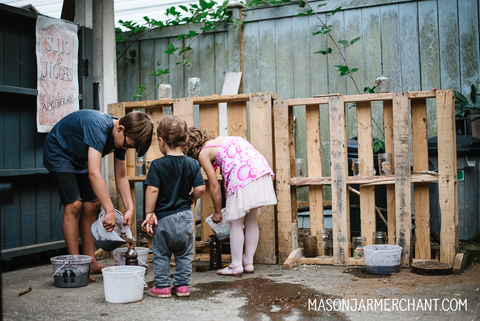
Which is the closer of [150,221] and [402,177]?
[150,221]

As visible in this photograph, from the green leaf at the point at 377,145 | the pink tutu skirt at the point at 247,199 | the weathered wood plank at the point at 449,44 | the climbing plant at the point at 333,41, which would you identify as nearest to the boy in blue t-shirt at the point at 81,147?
the pink tutu skirt at the point at 247,199

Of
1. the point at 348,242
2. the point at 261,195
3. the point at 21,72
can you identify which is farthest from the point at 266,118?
the point at 21,72

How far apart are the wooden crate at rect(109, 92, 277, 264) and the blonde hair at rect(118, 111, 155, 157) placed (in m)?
1.01

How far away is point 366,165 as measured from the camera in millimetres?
3863

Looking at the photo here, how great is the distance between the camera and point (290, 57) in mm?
5363

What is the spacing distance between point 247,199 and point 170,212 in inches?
30.7

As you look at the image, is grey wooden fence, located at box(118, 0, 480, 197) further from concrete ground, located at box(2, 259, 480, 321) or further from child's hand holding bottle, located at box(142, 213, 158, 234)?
child's hand holding bottle, located at box(142, 213, 158, 234)

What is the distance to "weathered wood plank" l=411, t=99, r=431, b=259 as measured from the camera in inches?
149

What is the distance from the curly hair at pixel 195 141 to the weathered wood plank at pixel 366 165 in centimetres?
138

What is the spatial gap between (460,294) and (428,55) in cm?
306

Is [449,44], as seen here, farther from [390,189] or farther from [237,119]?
[237,119]

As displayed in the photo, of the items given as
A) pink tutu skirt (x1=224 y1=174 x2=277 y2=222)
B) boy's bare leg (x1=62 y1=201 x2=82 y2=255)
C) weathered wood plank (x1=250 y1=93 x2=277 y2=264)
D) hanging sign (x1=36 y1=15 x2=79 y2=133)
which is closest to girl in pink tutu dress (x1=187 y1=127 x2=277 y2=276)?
pink tutu skirt (x1=224 y1=174 x2=277 y2=222)

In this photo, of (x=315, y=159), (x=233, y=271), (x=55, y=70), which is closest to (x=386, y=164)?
(x=315, y=159)

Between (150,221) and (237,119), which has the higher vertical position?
(237,119)
